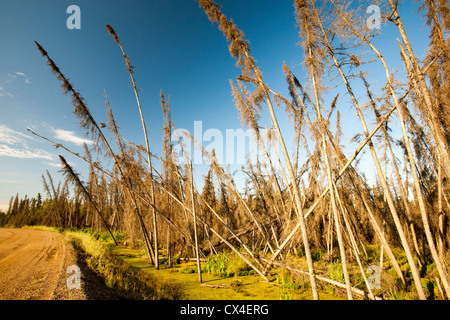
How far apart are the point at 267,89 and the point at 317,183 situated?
4120mm

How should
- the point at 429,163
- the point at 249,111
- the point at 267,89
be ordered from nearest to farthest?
the point at 267,89
the point at 429,163
the point at 249,111

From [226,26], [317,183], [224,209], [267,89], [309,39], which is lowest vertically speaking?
[224,209]

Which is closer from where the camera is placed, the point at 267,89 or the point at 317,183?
the point at 267,89

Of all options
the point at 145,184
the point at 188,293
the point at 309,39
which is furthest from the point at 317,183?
the point at 145,184

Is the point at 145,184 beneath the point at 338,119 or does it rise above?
beneath

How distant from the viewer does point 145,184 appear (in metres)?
7.54

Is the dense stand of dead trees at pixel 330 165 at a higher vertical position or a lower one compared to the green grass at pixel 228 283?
higher

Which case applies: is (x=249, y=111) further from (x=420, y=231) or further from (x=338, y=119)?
(x=420, y=231)

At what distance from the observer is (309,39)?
157 inches

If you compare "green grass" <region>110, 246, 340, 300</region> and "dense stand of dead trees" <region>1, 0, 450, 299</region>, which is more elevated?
"dense stand of dead trees" <region>1, 0, 450, 299</region>

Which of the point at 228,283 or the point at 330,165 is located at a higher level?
the point at 330,165
